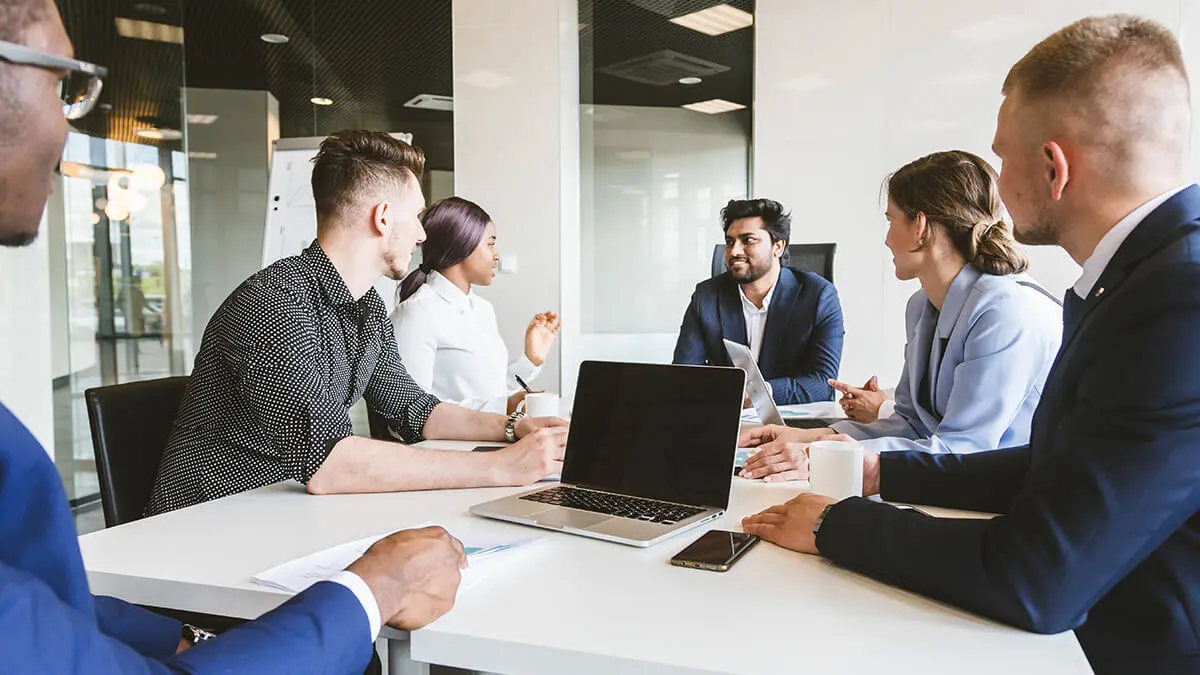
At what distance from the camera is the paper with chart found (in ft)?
3.45

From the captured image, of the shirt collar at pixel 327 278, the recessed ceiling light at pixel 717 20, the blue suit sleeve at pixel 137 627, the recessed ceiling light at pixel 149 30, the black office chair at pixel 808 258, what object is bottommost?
the blue suit sleeve at pixel 137 627

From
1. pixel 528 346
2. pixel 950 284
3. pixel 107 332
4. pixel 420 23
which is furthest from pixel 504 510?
pixel 420 23

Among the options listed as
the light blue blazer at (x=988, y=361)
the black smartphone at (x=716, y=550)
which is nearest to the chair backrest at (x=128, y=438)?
the black smartphone at (x=716, y=550)

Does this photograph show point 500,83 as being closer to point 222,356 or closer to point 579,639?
point 222,356

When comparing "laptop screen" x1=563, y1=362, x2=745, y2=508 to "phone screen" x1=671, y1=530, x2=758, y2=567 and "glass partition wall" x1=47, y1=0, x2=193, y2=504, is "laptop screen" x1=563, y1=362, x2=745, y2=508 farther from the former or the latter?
"glass partition wall" x1=47, y1=0, x2=193, y2=504

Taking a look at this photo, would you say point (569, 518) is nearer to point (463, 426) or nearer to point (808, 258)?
point (463, 426)

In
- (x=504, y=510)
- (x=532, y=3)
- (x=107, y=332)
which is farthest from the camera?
(x=532, y=3)

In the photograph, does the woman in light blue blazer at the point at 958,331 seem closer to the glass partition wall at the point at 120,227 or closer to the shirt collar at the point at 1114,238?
the shirt collar at the point at 1114,238

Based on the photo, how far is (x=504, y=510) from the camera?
137cm

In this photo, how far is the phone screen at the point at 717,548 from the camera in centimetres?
112

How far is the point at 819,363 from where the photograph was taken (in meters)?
3.25

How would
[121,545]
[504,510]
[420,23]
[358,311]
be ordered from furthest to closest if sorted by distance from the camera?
[420,23]
[358,311]
[504,510]
[121,545]

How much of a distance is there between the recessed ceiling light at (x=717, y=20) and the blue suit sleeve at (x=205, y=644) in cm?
542

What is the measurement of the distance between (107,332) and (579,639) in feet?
14.7
